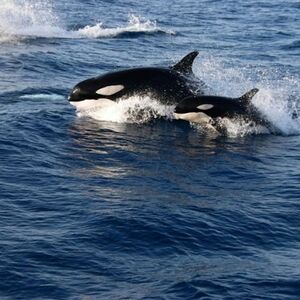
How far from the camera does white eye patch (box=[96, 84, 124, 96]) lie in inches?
866

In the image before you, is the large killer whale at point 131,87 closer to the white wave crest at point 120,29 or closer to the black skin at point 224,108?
the black skin at point 224,108

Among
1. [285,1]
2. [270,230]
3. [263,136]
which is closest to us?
[270,230]

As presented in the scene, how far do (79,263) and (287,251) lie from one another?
3.52 metres

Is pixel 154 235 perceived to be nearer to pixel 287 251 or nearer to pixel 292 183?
pixel 287 251

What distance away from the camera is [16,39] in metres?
35.7

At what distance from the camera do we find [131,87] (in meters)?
22.3

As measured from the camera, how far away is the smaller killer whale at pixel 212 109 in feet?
69.6

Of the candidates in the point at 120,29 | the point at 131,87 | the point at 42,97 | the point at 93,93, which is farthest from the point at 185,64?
the point at 120,29

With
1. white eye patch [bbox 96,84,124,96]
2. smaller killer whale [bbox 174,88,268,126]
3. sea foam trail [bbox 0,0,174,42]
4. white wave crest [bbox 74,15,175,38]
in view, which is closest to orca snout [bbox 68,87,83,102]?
white eye patch [bbox 96,84,124,96]

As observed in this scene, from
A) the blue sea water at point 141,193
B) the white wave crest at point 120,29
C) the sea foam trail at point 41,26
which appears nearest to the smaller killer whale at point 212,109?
the blue sea water at point 141,193

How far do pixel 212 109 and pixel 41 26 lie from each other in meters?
21.2

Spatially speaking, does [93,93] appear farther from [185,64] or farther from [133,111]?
[185,64]

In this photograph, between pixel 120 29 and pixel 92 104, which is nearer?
pixel 92 104

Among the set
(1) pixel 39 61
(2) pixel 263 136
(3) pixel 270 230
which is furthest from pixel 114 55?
(3) pixel 270 230
